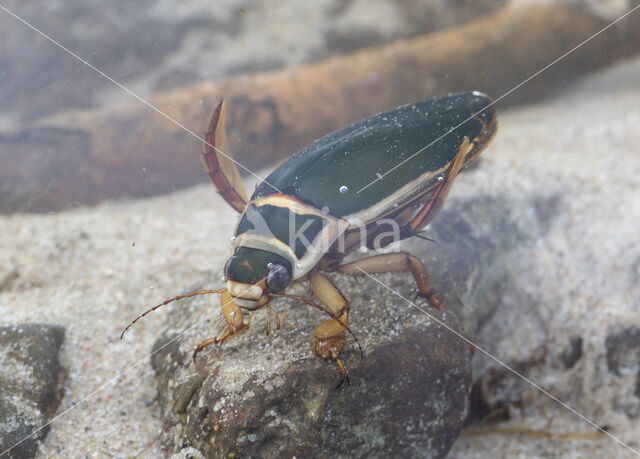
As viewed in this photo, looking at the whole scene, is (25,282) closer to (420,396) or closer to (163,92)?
(163,92)

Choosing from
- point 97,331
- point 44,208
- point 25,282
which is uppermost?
point 44,208

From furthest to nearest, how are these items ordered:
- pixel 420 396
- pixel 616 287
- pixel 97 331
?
1. pixel 616 287
2. pixel 97 331
3. pixel 420 396

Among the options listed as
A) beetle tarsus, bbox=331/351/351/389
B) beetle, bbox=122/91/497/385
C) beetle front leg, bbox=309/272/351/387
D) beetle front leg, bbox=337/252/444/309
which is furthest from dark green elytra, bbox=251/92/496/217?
beetle tarsus, bbox=331/351/351/389

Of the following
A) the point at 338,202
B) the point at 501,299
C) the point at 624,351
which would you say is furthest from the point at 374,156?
the point at 624,351

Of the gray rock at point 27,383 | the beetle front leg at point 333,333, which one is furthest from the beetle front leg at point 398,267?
the gray rock at point 27,383

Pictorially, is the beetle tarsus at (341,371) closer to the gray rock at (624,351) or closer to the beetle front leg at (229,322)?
the beetle front leg at (229,322)

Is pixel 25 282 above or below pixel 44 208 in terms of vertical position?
below

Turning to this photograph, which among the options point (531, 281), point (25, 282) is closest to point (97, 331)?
point (25, 282)
